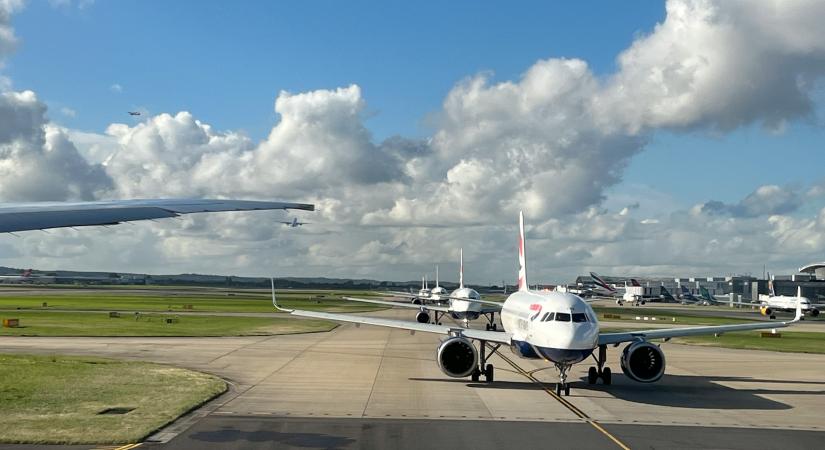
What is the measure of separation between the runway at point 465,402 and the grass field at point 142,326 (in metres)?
9.18

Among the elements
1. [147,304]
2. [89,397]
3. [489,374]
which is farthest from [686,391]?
[147,304]

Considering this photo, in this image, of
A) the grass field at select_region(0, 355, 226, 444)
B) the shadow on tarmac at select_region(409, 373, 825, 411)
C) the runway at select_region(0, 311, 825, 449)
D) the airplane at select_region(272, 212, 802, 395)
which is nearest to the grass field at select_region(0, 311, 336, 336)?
the runway at select_region(0, 311, 825, 449)

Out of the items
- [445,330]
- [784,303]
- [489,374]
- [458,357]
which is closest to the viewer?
[458,357]

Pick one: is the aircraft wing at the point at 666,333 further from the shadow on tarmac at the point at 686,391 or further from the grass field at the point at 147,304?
the grass field at the point at 147,304

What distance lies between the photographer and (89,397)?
24281mm

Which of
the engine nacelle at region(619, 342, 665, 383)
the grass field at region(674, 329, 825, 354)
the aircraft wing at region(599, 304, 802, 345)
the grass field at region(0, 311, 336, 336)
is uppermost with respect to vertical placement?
the aircraft wing at region(599, 304, 802, 345)

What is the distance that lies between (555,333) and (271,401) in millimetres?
10284

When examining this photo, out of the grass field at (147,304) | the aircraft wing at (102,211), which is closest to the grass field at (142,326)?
the grass field at (147,304)

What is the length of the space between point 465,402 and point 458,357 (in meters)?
4.68

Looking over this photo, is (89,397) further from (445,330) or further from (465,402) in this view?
(445,330)

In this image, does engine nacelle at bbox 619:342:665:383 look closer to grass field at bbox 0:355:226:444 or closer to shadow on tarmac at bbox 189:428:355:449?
shadow on tarmac at bbox 189:428:355:449

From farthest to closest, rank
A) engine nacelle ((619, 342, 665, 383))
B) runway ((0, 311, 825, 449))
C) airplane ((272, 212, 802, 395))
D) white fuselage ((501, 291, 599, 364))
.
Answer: engine nacelle ((619, 342, 665, 383))
airplane ((272, 212, 802, 395))
white fuselage ((501, 291, 599, 364))
runway ((0, 311, 825, 449))

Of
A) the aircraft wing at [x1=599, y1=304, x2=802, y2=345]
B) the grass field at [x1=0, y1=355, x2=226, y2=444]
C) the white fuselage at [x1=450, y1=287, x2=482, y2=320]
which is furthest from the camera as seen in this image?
the white fuselage at [x1=450, y1=287, x2=482, y2=320]

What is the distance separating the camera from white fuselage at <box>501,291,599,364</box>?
25578mm
